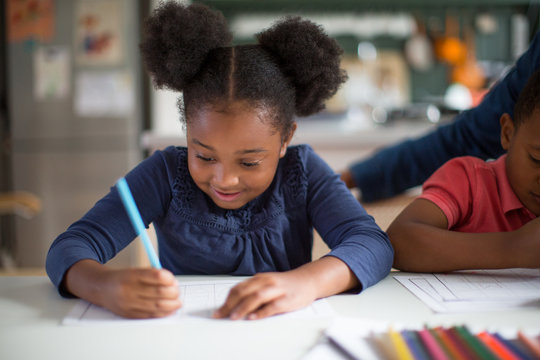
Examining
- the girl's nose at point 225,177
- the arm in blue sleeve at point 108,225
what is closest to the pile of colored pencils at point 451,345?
the girl's nose at point 225,177

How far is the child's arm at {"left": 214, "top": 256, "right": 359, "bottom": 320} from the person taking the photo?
576 mm

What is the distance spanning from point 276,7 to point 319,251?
263 cm

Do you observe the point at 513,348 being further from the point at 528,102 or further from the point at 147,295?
the point at 528,102

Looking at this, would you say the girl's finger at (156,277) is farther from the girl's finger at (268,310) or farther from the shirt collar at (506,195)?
the shirt collar at (506,195)

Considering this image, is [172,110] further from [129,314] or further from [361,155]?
[129,314]

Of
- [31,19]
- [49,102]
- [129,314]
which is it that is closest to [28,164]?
[49,102]

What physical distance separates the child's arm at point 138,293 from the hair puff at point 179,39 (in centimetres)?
37

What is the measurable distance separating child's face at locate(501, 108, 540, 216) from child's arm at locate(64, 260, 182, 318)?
617 mm

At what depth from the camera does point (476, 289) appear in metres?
0.69

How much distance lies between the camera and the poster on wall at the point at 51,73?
285cm

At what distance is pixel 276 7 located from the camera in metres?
3.46

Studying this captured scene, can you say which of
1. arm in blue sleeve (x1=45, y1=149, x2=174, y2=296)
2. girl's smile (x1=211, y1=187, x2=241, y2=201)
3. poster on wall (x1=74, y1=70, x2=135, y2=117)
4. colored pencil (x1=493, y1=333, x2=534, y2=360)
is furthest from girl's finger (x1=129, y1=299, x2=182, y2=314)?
poster on wall (x1=74, y1=70, x2=135, y2=117)

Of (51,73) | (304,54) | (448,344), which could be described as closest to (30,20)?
(51,73)

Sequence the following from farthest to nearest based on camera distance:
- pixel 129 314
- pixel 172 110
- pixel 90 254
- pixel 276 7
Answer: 1. pixel 276 7
2. pixel 172 110
3. pixel 90 254
4. pixel 129 314
